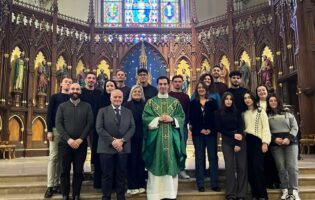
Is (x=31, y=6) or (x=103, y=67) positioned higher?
(x=31, y=6)

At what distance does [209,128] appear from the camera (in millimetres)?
4668

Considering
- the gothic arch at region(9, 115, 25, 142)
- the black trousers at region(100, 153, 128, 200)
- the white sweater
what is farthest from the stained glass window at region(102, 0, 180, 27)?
the black trousers at region(100, 153, 128, 200)

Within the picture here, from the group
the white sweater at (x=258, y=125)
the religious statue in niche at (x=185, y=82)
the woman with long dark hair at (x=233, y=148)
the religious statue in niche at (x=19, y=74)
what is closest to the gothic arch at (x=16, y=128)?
the religious statue in niche at (x=19, y=74)

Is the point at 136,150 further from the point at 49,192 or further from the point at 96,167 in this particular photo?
the point at 49,192

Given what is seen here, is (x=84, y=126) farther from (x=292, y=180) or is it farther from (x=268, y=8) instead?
(x=268, y=8)

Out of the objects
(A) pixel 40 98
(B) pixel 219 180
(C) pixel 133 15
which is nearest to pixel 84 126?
(B) pixel 219 180

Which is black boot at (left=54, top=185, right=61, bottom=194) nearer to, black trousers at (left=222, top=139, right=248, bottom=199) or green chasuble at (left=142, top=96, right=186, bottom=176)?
green chasuble at (left=142, top=96, right=186, bottom=176)

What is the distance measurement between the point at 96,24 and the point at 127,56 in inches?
86.2

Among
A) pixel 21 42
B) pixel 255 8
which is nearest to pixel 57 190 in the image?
pixel 21 42

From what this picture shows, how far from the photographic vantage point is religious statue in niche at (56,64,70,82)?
13164mm

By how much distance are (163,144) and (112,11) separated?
1291cm

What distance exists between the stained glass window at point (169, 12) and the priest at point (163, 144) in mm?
11884

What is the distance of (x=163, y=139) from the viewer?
4328mm

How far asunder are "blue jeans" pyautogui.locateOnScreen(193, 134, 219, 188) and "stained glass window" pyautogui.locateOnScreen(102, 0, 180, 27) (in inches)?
459
